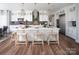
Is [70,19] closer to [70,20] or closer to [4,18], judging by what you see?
[70,20]

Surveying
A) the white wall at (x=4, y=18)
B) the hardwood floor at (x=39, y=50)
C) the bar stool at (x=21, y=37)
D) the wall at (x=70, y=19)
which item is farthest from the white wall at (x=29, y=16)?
the wall at (x=70, y=19)

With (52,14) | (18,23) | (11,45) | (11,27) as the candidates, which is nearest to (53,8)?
(52,14)

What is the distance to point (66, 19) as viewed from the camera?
7203 mm

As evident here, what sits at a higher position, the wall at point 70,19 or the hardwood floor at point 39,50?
the wall at point 70,19

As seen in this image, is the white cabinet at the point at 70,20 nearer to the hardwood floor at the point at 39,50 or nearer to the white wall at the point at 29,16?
the hardwood floor at the point at 39,50

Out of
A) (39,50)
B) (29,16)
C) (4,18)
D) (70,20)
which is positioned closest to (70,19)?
(70,20)

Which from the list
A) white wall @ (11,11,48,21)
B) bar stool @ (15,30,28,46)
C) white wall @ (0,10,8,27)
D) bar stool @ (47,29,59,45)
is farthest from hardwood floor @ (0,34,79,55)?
white wall @ (11,11,48,21)

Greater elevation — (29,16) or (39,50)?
(29,16)

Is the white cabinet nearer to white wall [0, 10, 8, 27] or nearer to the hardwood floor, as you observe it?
the hardwood floor

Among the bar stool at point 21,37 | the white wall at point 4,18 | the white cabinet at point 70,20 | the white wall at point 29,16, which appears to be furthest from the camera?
the white cabinet at point 70,20

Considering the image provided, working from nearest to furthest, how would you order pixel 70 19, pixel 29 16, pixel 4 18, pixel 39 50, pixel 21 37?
pixel 4 18
pixel 39 50
pixel 29 16
pixel 21 37
pixel 70 19

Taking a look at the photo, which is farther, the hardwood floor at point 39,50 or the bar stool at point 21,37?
the bar stool at point 21,37
